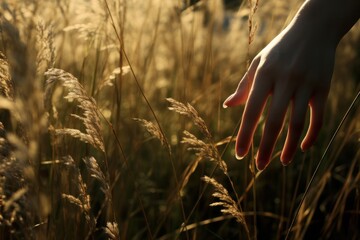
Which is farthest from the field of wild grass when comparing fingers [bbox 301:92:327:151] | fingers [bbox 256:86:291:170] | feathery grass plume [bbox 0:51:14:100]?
fingers [bbox 256:86:291:170]

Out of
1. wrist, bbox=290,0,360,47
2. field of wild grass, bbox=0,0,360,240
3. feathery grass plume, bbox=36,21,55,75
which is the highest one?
wrist, bbox=290,0,360,47

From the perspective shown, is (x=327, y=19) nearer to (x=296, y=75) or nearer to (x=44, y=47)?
(x=296, y=75)

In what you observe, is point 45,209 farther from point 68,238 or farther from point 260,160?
point 68,238

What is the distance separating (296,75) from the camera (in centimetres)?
113

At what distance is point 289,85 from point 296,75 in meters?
0.03

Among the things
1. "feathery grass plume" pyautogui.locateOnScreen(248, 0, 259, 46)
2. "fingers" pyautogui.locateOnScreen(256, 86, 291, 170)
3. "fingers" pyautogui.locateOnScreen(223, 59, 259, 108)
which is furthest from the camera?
"feathery grass plume" pyautogui.locateOnScreen(248, 0, 259, 46)

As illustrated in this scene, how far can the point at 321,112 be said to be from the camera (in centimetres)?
119

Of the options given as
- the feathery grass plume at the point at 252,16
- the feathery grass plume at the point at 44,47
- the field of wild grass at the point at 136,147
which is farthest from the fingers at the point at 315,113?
the feathery grass plume at the point at 44,47

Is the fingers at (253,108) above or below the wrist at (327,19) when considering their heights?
below

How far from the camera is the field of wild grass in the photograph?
45.4 inches

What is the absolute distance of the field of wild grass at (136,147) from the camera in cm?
115

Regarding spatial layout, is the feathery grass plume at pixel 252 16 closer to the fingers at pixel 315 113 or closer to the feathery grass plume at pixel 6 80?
the fingers at pixel 315 113

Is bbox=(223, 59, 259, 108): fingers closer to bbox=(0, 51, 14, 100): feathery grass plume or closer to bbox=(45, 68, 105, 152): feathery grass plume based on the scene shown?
bbox=(45, 68, 105, 152): feathery grass plume

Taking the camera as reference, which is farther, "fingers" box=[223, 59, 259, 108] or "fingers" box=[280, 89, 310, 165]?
"fingers" box=[223, 59, 259, 108]
